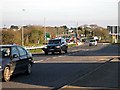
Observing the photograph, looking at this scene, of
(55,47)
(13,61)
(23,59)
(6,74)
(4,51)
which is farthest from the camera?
(55,47)

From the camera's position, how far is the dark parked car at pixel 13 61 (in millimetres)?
13836

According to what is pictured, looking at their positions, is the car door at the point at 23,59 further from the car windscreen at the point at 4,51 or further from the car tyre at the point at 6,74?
the car tyre at the point at 6,74

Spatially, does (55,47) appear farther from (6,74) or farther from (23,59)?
(6,74)

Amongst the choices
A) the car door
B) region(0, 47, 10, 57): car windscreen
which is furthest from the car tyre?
the car door

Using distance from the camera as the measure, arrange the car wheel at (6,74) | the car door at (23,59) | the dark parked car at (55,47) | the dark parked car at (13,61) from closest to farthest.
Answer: the car wheel at (6,74) → the dark parked car at (13,61) → the car door at (23,59) → the dark parked car at (55,47)

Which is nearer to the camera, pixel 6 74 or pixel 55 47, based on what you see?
pixel 6 74

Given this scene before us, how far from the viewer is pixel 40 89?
38.3ft

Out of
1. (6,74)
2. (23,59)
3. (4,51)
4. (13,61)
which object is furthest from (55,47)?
(6,74)

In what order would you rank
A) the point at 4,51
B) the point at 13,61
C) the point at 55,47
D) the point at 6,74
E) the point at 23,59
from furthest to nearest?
the point at 55,47, the point at 23,59, the point at 4,51, the point at 13,61, the point at 6,74

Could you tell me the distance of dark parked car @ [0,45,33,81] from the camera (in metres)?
13.8

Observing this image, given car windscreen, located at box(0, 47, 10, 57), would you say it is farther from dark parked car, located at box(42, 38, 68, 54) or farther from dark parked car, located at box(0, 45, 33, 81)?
dark parked car, located at box(42, 38, 68, 54)

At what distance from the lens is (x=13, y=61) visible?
14.5 metres

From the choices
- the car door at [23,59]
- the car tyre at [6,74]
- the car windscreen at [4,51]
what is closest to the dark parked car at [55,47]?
the car door at [23,59]

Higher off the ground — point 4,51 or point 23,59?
point 4,51
